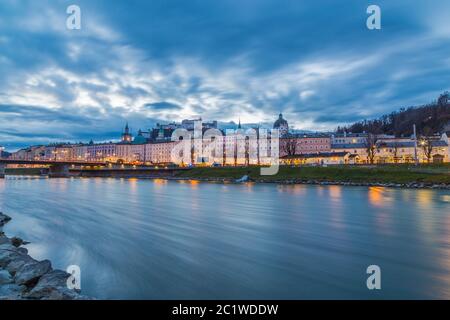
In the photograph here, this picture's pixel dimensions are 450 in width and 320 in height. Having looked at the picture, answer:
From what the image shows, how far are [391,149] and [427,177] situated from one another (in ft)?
226

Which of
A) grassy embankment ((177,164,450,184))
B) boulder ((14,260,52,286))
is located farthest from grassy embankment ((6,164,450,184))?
boulder ((14,260,52,286))

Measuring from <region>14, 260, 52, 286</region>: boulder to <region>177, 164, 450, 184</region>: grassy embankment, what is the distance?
53752 mm

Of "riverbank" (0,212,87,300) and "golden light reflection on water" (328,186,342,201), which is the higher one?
"riverbank" (0,212,87,300)

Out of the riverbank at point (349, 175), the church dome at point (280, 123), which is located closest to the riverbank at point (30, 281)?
the riverbank at point (349, 175)

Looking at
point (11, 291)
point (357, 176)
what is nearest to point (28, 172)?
point (357, 176)

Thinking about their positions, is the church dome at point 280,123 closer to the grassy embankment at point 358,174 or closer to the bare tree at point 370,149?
the bare tree at point 370,149

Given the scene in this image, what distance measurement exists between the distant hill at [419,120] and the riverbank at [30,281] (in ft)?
505

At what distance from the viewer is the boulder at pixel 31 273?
30.6 feet

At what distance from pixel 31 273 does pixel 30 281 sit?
0.34 meters

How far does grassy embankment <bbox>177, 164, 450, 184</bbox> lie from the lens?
54.8 m

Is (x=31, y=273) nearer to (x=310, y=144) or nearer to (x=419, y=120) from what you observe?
(x=310, y=144)

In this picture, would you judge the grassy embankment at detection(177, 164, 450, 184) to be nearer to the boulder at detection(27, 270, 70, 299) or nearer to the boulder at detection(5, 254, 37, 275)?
the boulder at detection(27, 270, 70, 299)

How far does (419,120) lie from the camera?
167500mm
